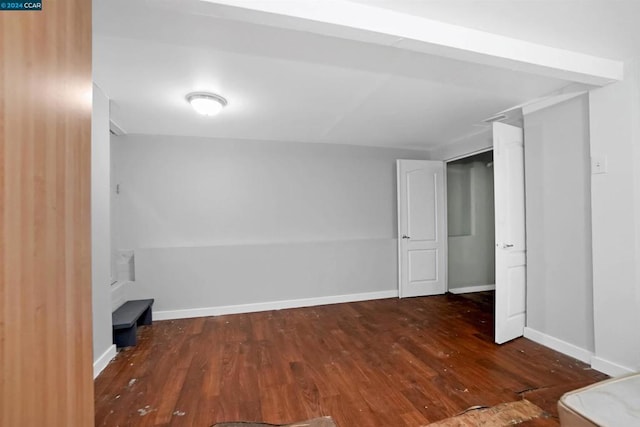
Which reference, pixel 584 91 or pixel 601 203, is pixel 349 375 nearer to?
pixel 601 203

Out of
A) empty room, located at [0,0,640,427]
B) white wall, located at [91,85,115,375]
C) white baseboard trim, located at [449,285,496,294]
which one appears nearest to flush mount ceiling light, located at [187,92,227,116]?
empty room, located at [0,0,640,427]

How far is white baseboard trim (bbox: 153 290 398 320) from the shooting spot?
3484 mm

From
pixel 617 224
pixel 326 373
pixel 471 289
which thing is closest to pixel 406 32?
pixel 617 224

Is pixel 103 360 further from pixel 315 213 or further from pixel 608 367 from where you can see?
pixel 608 367

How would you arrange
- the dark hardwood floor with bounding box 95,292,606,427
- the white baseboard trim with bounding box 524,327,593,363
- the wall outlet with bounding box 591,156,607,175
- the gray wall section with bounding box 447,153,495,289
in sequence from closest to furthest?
the dark hardwood floor with bounding box 95,292,606,427
the wall outlet with bounding box 591,156,607,175
the white baseboard trim with bounding box 524,327,593,363
the gray wall section with bounding box 447,153,495,289

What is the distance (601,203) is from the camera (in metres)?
2.15

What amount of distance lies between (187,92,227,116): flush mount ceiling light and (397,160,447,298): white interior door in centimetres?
280

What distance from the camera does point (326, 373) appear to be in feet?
7.32

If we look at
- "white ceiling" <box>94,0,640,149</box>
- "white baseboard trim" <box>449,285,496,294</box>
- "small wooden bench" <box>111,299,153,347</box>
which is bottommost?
"white baseboard trim" <box>449,285,496,294</box>

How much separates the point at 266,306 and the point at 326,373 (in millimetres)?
1748

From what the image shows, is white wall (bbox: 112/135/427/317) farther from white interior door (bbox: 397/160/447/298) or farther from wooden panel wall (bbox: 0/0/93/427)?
wooden panel wall (bbox: 0/0/93/427)

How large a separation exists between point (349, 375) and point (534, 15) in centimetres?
271

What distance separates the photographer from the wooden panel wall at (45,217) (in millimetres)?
617

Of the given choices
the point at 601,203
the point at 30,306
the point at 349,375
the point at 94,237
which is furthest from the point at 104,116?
the point at 601,203
